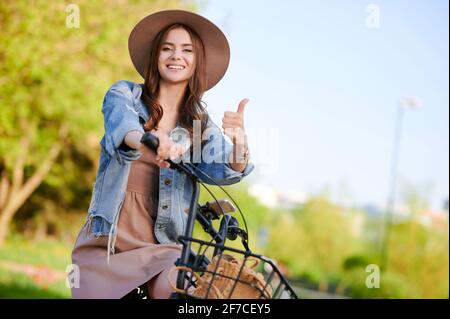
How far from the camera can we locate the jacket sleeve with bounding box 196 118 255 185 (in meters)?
2.65

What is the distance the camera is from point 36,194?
90.4ft

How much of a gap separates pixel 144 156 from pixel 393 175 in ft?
71.2

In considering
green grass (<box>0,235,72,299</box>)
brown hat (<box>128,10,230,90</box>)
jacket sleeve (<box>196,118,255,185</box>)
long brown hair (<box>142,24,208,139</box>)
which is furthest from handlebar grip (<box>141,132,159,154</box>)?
green grass (<box>0,235,72,299</box>)

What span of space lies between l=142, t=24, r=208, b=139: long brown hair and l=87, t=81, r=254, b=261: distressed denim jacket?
0.24 ft

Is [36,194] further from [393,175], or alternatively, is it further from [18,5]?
[18,5]

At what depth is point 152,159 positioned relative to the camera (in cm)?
270

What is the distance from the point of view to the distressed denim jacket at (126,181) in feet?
8.47

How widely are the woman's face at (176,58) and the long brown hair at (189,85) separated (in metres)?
0.02

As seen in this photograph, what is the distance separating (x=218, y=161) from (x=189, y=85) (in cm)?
37

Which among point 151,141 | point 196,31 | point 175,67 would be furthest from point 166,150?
point 196,31

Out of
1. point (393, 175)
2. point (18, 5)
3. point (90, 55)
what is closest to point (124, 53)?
point (90, 55)

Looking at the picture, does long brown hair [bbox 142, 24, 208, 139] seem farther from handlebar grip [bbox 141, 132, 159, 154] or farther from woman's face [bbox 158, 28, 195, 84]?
handlebar grip [bbox 141, 132, 159, 154]

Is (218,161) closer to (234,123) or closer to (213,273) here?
(234,123)

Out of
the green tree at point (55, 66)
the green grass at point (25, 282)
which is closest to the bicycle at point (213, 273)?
the green tree at point (55, 66)
